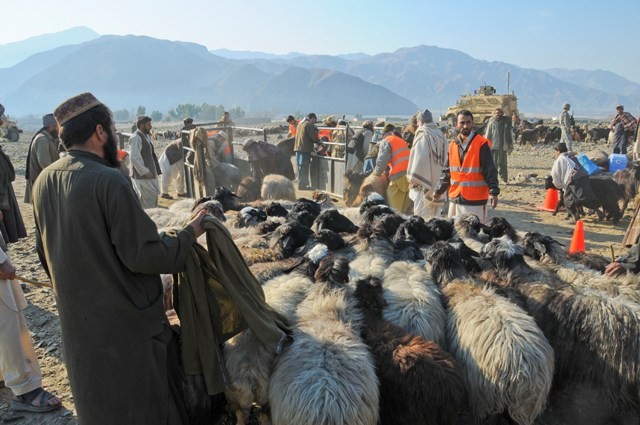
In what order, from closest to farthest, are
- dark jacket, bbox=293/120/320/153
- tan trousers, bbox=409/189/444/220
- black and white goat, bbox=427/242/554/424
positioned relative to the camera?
1. black and white goat, bbox=427/242/554/424
2. tan trousers, bbox=409/189/444/220
3. dark jacket, bbox=293/120/320/153

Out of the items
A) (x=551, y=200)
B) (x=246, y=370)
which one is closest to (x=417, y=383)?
(x=246, y=370)

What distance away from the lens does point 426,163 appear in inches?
293

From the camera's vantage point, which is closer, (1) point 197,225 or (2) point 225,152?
(1) point 197,225

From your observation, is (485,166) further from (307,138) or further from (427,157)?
(307,138)

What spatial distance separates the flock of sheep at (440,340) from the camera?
9.55ft

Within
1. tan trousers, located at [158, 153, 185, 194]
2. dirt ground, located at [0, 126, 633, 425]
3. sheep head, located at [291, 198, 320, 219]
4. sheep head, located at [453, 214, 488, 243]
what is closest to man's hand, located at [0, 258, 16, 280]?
dirt ground, located at [0, 126, 633, 425]

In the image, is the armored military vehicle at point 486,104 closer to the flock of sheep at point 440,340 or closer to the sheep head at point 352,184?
the sheep head at point 352,184

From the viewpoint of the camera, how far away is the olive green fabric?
2.84m

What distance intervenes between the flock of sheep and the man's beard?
4.68 ft

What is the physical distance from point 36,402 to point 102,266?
2404 mm

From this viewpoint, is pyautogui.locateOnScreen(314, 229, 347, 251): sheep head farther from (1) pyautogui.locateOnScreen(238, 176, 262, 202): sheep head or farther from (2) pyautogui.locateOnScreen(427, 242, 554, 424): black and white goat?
(1) pyautogui.locateOnScreen(238, 176, 262, 202): sheep head

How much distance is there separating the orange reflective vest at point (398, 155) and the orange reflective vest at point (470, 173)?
194 centimetres

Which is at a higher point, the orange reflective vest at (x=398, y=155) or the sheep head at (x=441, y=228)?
the orange reflective vest at (x=398, y=155)

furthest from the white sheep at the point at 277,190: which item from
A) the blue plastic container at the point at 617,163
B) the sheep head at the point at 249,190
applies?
the blue plastic container at the point at 617,163
